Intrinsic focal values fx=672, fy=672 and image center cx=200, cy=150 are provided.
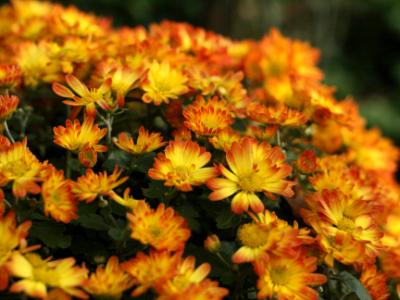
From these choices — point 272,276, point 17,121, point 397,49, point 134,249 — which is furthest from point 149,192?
point 397,49

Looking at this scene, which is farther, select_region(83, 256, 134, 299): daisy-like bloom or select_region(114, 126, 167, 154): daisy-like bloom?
select_region(114, 126, 167, 154): daisy-like bloom

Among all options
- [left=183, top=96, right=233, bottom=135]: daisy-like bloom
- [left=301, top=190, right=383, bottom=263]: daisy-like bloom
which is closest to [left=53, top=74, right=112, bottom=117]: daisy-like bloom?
[left=183, top=96, right=233, bottom=135]: daisy-like bloom

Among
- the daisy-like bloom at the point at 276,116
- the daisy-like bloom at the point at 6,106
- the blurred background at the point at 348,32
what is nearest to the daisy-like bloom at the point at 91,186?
the daisy-like bloom at the point at 6,106

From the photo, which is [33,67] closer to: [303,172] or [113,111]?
[113,111]

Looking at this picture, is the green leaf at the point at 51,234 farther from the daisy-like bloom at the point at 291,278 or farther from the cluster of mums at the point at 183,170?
the daisy-like bloom at the point at 291,278

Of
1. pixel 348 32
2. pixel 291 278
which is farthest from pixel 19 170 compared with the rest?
pixel 348 32

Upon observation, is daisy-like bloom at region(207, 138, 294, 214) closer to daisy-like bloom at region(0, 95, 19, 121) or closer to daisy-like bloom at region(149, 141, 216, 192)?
daisy-like bloom at region(149, 141, 216, 192)
